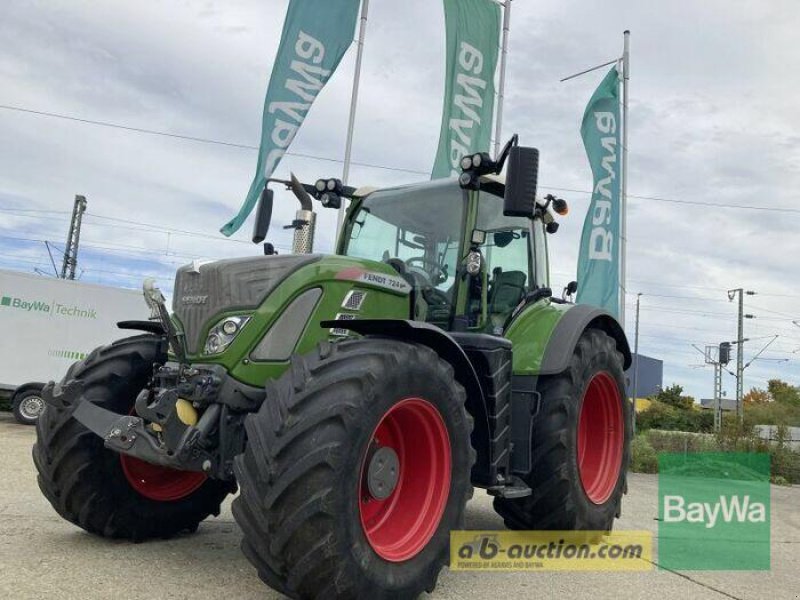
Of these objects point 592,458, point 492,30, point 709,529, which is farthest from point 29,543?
point 492,30

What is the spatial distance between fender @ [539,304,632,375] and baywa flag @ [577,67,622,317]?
727cm

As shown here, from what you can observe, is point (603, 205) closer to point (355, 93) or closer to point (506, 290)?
point (355, 93)

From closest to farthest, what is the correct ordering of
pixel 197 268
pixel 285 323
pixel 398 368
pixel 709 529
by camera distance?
pixel 398 368
pixel 285 323
pixel 197 268
pixel 709 529

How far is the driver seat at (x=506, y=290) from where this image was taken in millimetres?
4976

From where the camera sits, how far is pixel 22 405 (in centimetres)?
1407

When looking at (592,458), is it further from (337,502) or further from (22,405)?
(22,405)

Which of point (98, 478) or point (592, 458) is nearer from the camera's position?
point (98, 478)

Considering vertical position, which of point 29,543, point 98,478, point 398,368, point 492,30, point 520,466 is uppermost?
point 492,30

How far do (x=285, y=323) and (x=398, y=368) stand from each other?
2.52 feet

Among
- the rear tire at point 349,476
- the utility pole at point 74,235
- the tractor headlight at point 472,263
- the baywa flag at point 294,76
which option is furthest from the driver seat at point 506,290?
the utility pole at point 74,235

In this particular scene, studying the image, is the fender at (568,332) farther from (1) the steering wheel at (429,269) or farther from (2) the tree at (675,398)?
(2) the tree at (675,398)

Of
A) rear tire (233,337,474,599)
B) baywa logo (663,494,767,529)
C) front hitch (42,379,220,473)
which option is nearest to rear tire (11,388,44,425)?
front hitch (42,379,220,473)

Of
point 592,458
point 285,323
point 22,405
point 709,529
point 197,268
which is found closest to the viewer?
point 285,323

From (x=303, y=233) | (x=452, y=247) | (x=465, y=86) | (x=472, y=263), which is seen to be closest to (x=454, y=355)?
(x=472, y=263)
